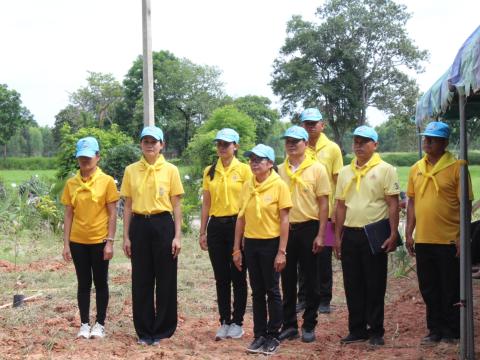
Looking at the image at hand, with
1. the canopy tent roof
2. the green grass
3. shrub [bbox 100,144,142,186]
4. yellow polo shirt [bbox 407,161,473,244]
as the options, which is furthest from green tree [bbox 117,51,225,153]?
yellow polo shirt [bbox 407,161,473,244]

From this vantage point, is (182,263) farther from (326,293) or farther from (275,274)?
(275,274)

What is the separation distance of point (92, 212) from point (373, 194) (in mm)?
2153

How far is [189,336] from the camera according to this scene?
17.1ft

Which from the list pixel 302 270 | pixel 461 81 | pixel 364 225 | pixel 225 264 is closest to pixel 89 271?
pixel 225 264

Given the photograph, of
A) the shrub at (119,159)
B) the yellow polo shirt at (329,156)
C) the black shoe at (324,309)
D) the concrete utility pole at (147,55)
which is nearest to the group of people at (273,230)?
the yellow polo shirt at (329,156)

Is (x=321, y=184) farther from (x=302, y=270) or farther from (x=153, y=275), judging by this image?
(x=153, y=275)

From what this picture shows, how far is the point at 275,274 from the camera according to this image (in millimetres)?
4562

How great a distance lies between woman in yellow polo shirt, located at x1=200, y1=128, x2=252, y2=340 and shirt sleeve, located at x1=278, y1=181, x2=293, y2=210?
45 centimetres

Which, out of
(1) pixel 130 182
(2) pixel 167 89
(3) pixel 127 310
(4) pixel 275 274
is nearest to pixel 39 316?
(3) pixel 127 310

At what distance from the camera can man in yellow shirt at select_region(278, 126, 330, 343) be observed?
472 centimetres

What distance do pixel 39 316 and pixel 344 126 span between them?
36056 mm

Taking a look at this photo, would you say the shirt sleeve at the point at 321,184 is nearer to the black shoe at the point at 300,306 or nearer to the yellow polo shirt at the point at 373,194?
the yellow polo shirt at the point at 373,194

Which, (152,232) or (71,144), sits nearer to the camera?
(152,232)

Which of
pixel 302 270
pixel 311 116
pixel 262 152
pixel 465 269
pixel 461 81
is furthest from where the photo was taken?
pixel 311 116
